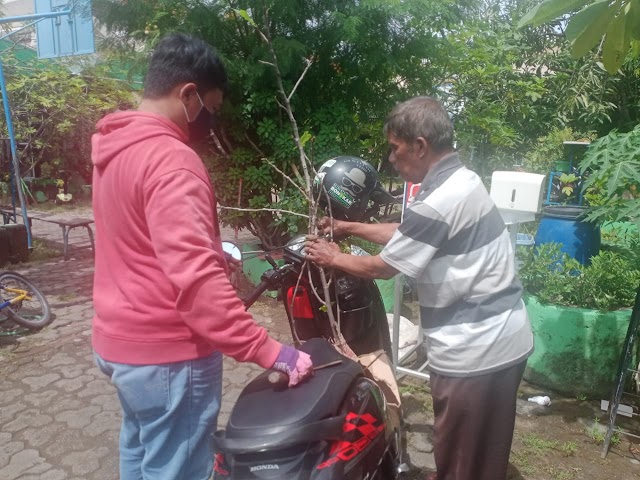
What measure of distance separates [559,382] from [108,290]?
3244mm

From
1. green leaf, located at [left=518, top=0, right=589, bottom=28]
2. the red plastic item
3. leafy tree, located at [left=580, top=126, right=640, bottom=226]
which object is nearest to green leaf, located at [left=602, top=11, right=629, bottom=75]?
green leaf, located at [left=518, top=0, right=589, bottom=28]

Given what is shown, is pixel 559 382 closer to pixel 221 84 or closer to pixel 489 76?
pixel 221 84

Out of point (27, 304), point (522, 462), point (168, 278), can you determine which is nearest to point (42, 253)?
point (27, 304)

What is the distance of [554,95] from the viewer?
26.1ft

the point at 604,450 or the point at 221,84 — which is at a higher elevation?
the point at 221,84

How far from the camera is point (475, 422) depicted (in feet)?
6.44

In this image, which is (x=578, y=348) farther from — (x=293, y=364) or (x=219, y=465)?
(x=219, y=465)

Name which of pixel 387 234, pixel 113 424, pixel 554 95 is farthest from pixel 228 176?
pixel 554 95

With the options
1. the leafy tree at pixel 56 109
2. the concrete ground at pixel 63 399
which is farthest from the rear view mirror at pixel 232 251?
the leafy tree at pixel 56 109

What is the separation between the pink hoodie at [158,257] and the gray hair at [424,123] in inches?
31.4

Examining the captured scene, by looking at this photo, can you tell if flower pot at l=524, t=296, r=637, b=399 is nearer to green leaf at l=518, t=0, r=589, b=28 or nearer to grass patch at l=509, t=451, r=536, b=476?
grass patch at l=509, t=451, r=536, b=476

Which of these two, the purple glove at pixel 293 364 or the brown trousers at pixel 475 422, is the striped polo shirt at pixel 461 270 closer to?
the brown trousers at pixel 475 422

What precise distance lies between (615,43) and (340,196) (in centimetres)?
146

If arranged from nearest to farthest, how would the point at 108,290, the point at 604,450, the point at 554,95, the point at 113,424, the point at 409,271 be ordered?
the point at 108,290 → the point at 409,271 → the point at 604,450 → the point at 113,424 → the point at 554,95
